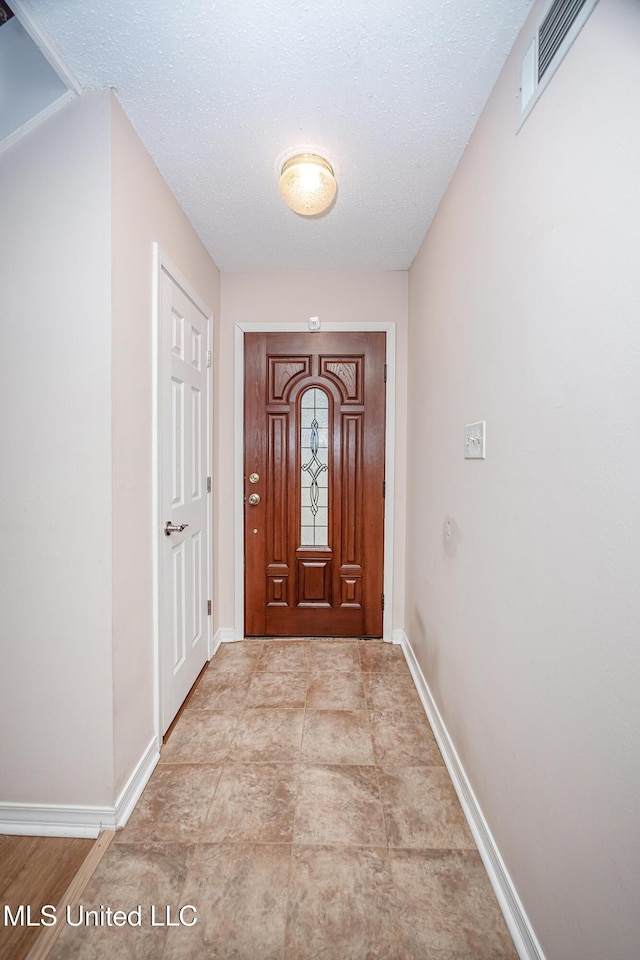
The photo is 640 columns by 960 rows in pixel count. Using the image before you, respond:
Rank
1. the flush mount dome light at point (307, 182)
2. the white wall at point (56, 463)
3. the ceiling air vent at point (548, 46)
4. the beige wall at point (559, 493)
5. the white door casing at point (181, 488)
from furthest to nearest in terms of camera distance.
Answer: the white door casing at point (181, 488) < the flush mount dome light at point (307, 182) < the white wall at point (56, 463) < the ceiling air vent at point (548, 46) < the beige wall at point (559, 493)

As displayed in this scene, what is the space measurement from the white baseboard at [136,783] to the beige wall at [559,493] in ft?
3.87

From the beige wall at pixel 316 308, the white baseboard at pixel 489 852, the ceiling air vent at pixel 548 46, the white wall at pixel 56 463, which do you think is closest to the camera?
the ceiling air vent at pixel 548 46

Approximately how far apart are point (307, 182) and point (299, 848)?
7.63ft

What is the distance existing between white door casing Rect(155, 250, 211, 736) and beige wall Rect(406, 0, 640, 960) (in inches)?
47.8

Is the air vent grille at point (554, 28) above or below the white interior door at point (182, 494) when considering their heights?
above

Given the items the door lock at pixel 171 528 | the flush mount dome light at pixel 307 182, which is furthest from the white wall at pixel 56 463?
the flush mount dome light at pixel 307 182

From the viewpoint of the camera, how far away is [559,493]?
3.05ft

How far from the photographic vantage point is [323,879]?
123cm

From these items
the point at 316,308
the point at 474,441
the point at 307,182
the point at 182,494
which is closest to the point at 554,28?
the point at 307,182

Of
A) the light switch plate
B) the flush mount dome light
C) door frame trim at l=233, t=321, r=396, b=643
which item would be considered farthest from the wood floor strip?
the flush mount dome light

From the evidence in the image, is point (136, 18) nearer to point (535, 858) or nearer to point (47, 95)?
point (47, 95)

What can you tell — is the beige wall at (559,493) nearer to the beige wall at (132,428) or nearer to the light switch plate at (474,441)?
the light switch plate at (474,441)

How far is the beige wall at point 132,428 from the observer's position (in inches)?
54.9

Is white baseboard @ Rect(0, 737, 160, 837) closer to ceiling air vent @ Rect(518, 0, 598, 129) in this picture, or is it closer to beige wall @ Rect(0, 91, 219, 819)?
beige wall @ Rect(0, 91, 219, 819)
